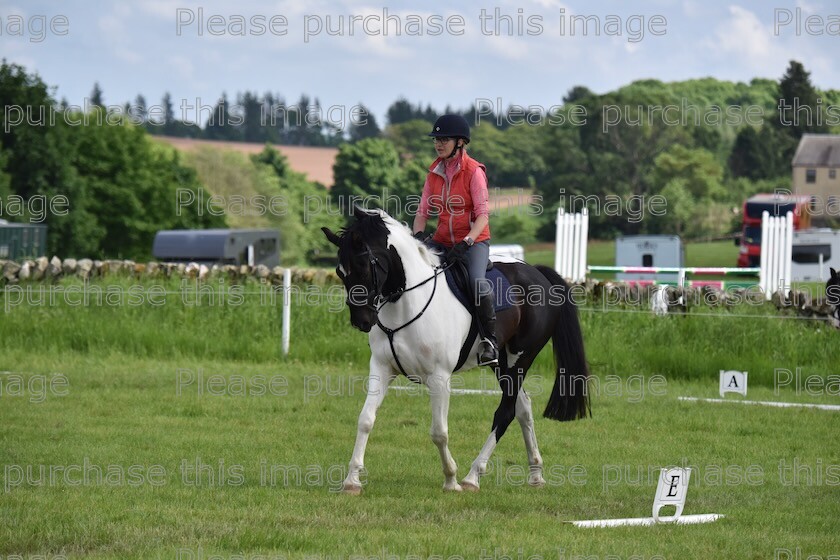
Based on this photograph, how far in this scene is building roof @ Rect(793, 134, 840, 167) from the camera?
86375mm

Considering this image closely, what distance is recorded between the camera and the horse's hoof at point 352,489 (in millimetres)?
7789

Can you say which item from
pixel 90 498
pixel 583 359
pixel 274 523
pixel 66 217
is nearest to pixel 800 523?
pixel 583 359

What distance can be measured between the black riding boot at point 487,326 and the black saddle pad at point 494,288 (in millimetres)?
114

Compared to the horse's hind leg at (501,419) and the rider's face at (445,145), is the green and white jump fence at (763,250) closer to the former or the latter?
the horse's hind leg at (501,419)

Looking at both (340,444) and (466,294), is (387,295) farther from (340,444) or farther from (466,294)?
(340,444)

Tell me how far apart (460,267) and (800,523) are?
119 inches

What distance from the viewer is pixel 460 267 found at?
845cm

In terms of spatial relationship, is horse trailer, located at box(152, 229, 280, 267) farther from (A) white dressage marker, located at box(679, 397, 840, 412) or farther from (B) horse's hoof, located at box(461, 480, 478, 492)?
(B) horse's hoof, located at box(461, 480, 478, 492)

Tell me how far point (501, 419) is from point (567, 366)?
3.60 ft

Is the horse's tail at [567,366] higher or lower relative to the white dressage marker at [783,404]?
higher

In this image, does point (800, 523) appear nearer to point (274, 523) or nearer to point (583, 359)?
point (583, 359)

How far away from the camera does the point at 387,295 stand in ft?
25.8

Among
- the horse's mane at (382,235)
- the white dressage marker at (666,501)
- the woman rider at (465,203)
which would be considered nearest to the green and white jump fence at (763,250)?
the woman rider at (465,203)

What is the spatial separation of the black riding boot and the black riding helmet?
121 centimetres
